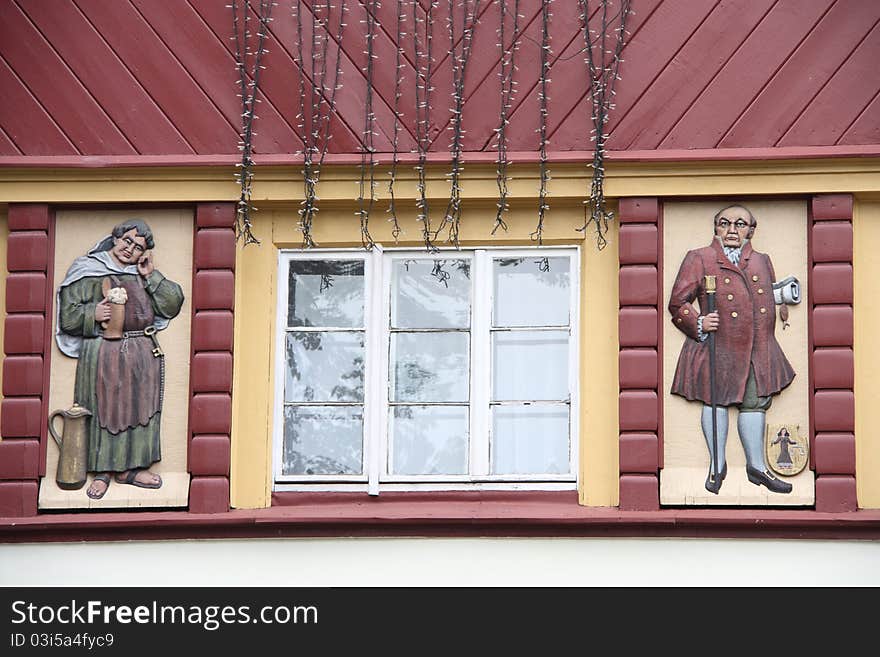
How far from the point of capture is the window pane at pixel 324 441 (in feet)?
32.8

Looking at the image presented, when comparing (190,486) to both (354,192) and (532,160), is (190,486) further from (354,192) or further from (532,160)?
A: (532,160)

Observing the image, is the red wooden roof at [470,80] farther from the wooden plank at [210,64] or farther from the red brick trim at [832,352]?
the red brick trim at [832,352]

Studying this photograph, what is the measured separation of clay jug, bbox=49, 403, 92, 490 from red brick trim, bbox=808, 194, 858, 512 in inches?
144


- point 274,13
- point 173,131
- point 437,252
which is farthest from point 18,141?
point 437,252

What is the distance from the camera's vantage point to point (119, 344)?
10.1 metres

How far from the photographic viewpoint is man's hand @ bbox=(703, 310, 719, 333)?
388 inches

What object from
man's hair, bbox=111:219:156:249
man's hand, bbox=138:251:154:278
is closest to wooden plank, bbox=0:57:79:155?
man's hair, bbox=111:219:156:249

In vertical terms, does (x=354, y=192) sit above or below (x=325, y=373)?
above

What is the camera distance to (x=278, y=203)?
1014cm

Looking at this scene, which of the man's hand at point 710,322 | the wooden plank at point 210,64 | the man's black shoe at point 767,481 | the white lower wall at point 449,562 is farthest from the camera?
the wooden plank at point 210,64

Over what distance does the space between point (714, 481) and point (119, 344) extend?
310 centimetres

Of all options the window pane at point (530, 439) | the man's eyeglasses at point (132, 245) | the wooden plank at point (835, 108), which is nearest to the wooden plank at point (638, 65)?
the wooden plank at point (835, 108)

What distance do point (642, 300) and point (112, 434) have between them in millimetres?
2772

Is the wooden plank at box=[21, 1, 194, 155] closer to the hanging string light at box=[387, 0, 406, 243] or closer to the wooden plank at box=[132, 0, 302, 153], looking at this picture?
the wooden plank at box=[132, 0, 302, 153]
